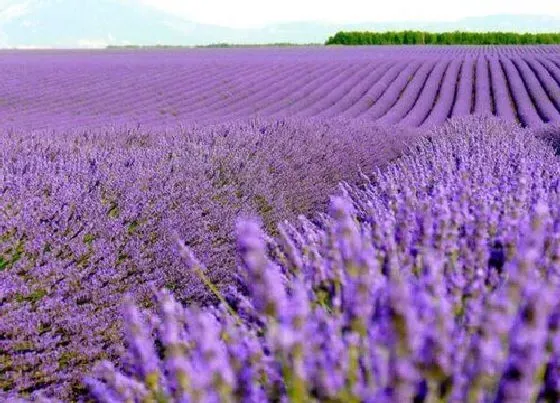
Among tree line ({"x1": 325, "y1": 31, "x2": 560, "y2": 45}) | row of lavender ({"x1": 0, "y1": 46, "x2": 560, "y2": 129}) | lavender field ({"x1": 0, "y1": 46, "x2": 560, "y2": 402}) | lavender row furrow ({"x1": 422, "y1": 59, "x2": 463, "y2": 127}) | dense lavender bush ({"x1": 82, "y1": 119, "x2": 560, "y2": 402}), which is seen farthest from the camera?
→ tree line ({"x1": 325, "y1": 31, "x2": 560, "y2": 45})

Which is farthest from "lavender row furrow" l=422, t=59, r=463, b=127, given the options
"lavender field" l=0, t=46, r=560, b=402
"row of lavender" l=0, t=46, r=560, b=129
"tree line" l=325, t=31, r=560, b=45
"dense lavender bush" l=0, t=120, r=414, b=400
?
"tree line" l=325, t=31, r=560, b=45

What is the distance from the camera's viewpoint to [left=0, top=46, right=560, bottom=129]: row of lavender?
1381 cm

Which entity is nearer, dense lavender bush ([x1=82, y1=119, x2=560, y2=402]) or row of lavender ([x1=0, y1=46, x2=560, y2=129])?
dense lavender bush ([x1=82, y1=119, x2=560, y2=402])

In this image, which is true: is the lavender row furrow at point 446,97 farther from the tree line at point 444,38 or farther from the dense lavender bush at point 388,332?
the tree line at point 444,38

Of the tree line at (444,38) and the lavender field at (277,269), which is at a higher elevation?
the lavender field at (277,269)

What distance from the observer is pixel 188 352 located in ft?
6.37

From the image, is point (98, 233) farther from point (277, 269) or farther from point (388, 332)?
point (388, 332)

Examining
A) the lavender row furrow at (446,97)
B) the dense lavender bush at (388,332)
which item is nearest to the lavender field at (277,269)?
the dense lavender bush at (388,332)

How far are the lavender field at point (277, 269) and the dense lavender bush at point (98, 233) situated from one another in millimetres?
13

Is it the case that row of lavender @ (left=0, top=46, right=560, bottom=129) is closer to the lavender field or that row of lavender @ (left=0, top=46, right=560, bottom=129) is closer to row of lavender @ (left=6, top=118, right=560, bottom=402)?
the lavender field

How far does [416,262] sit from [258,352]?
26.4 inches

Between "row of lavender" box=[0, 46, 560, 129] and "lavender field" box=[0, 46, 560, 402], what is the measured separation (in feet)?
14.7

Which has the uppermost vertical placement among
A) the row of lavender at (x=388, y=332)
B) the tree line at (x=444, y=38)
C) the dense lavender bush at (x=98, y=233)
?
the row of lavender at (x=388, y=332)

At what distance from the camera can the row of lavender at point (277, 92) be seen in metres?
13.8
